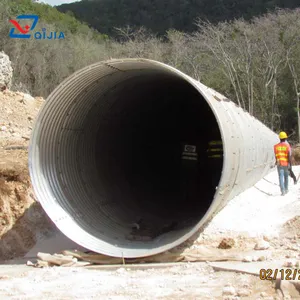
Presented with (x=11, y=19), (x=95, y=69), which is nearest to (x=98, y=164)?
(x=95, y=69)

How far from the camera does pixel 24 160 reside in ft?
33.7

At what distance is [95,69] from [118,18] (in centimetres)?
5291

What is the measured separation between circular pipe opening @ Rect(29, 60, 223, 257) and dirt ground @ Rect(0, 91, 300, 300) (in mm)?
433

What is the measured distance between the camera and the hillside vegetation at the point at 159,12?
47.1 m

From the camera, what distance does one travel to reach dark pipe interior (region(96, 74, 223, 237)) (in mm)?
8477

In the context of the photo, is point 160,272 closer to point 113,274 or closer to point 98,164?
point 113,274

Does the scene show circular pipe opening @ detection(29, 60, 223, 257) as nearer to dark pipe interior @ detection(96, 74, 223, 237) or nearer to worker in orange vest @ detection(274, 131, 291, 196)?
dark pipe interior @ detection(96, 74, 223, 237)

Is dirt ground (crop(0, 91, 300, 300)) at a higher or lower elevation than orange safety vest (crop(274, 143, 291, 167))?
lower

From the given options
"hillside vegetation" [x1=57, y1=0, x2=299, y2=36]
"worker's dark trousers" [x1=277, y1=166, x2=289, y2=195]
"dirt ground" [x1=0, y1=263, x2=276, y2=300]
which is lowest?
"dirt ground" [x1=0, y1=263, x2=276, y2=300]

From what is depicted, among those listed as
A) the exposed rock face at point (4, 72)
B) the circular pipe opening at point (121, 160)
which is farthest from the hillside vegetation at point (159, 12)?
the circular pipe opening at point (121, 160)

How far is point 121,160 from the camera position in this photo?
9.17 m
